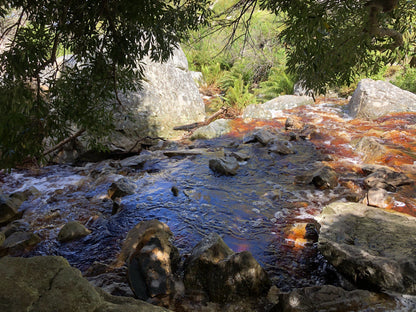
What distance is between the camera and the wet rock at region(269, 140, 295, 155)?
7.13m

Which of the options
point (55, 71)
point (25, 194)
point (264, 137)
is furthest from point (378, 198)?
point (25, 194)

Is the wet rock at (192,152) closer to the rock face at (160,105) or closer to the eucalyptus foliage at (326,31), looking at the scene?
the rock face at (160,105)

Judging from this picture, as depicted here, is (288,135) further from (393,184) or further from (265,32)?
(265,32)

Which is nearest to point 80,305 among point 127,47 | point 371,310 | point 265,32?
point 371,310

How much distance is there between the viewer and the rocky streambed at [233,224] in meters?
2.59

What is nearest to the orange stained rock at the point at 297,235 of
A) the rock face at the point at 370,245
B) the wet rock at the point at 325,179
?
the rock face at the point at 370,245

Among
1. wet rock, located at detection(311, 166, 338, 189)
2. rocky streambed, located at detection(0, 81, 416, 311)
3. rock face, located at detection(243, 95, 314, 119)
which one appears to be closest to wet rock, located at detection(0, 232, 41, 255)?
rocky streambed, located at detection(0, 81, 416, 311)

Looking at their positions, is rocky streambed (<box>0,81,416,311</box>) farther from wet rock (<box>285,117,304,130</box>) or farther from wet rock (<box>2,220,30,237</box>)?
wet rock (<box>285,117,304,130</box>)

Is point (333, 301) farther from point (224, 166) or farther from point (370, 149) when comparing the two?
point (370, 149)

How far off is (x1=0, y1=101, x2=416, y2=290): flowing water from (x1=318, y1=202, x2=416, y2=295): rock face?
290 mm

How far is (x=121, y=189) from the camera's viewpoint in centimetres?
539

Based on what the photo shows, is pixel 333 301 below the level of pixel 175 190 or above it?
below

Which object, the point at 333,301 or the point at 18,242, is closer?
the point at 333,301

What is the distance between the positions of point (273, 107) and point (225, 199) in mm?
7099
